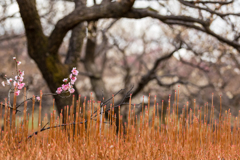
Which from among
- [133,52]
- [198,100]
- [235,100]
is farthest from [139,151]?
[133,52]

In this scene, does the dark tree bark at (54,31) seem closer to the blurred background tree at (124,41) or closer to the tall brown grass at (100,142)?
the blurred background tree at (124,41)

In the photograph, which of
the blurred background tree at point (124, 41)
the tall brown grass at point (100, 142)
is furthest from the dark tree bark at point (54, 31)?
the tall brown grass at point (100, 142)

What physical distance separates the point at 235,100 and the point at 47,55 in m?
3.99

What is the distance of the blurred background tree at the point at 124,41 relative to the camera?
10.8ft

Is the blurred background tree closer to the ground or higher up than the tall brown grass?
higher up

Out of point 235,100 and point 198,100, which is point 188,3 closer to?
point 198,100

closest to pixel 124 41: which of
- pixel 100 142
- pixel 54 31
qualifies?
pixel 54 31

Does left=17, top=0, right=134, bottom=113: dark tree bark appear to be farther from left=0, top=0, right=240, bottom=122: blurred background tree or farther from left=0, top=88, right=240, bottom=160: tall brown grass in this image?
left=0, top=88, right=240, bottom=160: tall brown grass

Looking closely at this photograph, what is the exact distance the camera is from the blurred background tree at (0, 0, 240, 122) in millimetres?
3287

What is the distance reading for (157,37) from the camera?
22.3 ft

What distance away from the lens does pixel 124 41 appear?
7.41m

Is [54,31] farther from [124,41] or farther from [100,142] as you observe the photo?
[124,41]

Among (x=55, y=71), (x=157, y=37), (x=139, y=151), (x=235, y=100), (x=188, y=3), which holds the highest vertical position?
(x=157, y=37)

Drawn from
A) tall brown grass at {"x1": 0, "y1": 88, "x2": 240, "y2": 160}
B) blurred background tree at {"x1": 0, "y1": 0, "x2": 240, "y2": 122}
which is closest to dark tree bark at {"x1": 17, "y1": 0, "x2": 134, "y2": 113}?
blurred background tree at {"x1": 0, "y1": 0, "x2": 240, "y2": 122}
